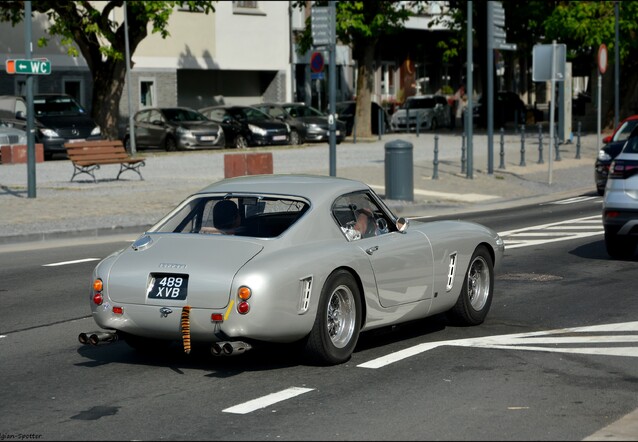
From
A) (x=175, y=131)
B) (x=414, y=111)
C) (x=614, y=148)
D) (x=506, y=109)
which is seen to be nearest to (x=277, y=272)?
(x=614, y=148)

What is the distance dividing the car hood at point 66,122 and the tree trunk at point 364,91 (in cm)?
1473

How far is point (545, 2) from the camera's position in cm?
5072

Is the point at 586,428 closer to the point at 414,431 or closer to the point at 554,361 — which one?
the point at 414,431

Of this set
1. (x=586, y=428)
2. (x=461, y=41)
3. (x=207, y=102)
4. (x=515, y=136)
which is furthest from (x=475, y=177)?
(x=461, y=41)

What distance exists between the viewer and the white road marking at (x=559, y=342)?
947 cm

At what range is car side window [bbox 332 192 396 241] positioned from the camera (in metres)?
9.46

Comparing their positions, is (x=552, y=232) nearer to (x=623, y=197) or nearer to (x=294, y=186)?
(x=623, y=197)

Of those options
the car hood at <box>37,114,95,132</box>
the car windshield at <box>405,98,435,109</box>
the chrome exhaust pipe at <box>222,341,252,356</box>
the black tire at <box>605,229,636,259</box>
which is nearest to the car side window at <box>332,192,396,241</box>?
the chrome exhaust pipe at <box>222,341,252,356</box>

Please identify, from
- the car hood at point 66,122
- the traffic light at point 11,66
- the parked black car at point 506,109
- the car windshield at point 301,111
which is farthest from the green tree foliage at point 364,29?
the traffic light at point 11,66

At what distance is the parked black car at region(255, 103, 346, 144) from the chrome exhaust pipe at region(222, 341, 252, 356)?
35.5m

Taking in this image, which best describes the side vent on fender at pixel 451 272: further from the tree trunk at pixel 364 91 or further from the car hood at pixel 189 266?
the tree trunk at pixel 364 91

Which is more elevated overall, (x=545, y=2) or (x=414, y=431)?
(x=545, y=2)

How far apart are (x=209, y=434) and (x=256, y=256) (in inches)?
71.5

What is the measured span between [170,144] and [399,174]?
18.0 metres
